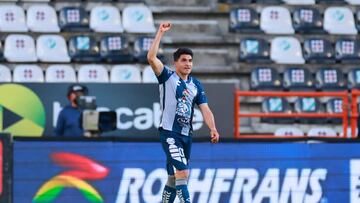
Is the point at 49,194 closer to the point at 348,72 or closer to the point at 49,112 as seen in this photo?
the point at 49,112

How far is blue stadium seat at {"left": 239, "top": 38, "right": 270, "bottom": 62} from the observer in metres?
19.9

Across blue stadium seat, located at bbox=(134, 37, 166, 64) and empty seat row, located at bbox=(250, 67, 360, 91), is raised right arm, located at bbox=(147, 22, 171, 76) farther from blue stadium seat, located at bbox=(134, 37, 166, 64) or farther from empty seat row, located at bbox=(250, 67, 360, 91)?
empty seat row, located at bbox=(250, 67, 360, 91)

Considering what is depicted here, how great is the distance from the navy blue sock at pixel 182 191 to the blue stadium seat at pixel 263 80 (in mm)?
A: 7886

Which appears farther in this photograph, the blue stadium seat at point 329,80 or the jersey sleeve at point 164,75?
the blue stadium seat at point 329,80

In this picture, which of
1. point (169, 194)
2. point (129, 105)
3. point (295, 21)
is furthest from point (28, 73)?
point (169, 194)

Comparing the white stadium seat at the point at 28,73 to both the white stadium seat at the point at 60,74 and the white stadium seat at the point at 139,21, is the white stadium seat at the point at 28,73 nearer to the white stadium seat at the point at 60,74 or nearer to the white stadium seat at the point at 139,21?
the white stadium seat at the point at 60,74

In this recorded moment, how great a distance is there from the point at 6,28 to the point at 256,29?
4.19 metres

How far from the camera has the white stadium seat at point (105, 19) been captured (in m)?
19.8

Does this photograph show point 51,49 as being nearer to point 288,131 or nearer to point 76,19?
point 76,19

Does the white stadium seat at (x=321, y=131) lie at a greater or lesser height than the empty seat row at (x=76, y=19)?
lesser

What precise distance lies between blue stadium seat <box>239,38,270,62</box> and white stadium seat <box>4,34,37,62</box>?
11.3 feet

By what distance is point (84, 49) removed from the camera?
19297 mm

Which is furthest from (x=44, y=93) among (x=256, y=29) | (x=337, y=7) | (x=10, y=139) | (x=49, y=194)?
(x=337, y=7)

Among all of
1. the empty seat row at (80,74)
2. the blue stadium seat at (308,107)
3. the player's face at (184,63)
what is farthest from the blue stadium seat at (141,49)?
the player's face at (184,63)
